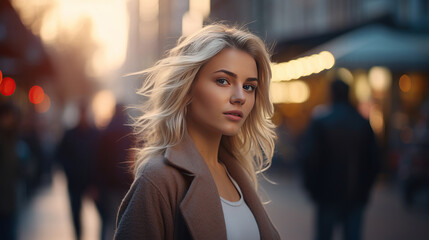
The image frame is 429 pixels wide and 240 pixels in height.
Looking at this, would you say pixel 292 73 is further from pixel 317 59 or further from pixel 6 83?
pixel 6 83

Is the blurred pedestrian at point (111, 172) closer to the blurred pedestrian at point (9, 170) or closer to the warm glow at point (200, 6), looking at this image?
the blurred pedestrian at point (9, 170)

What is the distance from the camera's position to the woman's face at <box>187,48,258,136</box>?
89.6 inches

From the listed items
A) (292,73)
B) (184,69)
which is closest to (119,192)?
(184,69)

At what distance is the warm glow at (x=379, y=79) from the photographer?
17125 mm

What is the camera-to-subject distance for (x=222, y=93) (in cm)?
227

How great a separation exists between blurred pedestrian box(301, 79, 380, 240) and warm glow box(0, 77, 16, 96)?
11.5 meters

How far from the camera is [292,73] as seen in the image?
18031 mm

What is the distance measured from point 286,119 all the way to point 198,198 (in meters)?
19.1

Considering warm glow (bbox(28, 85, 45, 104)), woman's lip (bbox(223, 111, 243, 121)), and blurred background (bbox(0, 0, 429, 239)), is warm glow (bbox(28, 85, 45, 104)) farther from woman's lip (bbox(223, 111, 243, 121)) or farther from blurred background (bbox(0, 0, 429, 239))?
woman's lip (bbox(223, 111, 243, 121))

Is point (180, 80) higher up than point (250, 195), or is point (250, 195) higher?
point (180, 80)

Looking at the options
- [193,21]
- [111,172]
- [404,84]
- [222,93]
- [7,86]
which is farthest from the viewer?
[193,21]

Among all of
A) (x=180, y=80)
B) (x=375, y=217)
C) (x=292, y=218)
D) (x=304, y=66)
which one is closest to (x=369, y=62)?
(x=304, y=66)

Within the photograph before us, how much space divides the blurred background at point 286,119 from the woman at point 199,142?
19.9 inches

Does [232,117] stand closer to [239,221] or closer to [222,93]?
[222,93]
